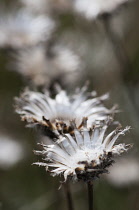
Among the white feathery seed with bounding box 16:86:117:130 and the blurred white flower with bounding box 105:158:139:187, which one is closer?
the white feathery seed with bounding box 16:86:117:130

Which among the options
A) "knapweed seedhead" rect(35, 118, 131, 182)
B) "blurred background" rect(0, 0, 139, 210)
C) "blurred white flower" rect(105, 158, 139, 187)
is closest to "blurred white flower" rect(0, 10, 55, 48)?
"blurred background" rect(0, 0, 139, 210)

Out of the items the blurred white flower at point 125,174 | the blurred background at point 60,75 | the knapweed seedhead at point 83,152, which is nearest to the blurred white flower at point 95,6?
the blurred background at point 60,75

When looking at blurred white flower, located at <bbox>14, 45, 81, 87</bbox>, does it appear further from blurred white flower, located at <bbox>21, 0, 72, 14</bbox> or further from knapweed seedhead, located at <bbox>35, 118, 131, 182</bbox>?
knapweed seedhead, located at <bbox>35, 118, 131, 182</bbox>

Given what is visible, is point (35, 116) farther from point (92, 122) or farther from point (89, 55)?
point (89, 55)

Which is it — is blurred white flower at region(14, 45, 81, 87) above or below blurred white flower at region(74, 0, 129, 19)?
below

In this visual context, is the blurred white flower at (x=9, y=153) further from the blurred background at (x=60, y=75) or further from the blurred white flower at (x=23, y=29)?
the blurred white flower at (x=23, y=29)

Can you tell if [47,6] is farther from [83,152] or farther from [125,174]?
[83,152]

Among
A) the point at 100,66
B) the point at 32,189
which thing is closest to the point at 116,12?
the point at 100,66

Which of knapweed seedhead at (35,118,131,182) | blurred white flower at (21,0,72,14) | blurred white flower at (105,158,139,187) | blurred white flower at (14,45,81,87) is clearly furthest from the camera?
blurred white flower at (21,0,72,14)
